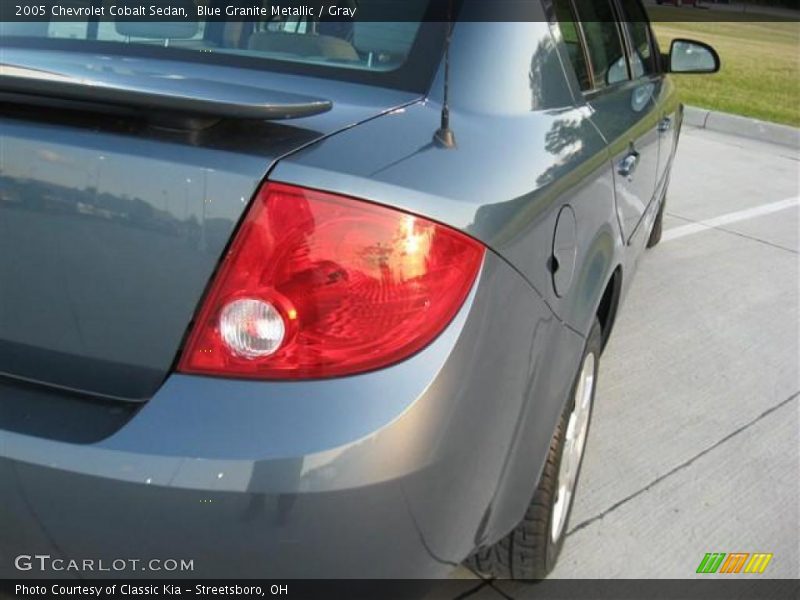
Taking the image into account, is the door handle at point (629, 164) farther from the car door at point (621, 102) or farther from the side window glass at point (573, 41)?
the side window glass at point (573, 41)

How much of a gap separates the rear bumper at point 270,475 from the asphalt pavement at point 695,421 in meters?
1.00

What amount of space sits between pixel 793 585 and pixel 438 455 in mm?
1617

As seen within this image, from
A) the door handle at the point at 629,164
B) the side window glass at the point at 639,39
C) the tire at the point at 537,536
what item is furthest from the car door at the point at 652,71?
the tire at the point at 537,536

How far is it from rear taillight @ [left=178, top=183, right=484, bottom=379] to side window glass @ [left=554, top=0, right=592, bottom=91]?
3.60 ft

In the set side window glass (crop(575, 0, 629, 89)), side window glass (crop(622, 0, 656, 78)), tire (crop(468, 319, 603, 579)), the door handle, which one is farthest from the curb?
tire (crop(468, 319, 603, 579))

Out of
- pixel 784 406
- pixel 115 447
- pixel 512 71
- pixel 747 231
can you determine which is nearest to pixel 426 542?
pixel 115 447

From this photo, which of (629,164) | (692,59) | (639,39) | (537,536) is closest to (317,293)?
(537,536)

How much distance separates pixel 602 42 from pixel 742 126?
8749 mm

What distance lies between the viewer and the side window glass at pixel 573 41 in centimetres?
218

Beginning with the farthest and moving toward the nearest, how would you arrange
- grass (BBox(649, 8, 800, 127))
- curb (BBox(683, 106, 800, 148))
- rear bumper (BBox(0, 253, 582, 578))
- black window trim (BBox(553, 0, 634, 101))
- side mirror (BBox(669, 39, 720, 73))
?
grass (BBox(649, 8, 800, 127)), curb (BBox(683, 106, 800, 148)), side mirror (BBox(669, 39, 720, 73)), black window trim (BBox(553, 0, 634, 101)), rear bumper (BBox(0, 253, 582, 578))

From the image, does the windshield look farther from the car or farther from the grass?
the grass

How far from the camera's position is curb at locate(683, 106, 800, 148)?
10.1 metres

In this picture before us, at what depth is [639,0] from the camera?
3844mm

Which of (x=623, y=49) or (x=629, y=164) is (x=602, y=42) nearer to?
(x=623, y=49)
